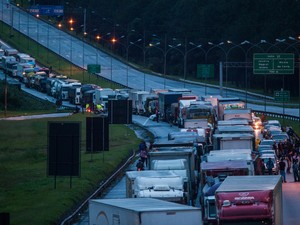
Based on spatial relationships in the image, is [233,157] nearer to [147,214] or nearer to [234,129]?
[234,129]

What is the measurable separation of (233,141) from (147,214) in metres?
28.4

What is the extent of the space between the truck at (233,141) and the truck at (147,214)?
25.7 metres

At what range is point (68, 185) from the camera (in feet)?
152

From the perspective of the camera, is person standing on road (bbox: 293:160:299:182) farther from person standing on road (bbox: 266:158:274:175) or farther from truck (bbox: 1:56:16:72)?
truck (bbox: 1:56:16:72)

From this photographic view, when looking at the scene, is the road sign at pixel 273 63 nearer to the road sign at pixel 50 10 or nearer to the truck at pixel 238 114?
the truck at pixel 238 114

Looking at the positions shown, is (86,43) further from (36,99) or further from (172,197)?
(172,197)

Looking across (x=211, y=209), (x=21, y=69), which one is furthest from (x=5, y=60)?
(x=211, y=209)

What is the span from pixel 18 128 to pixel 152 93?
4093 centimetres

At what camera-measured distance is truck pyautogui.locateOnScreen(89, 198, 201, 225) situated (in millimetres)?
24125

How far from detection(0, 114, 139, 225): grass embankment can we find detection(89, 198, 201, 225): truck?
28.7 feet

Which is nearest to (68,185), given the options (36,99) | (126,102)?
(126,102)

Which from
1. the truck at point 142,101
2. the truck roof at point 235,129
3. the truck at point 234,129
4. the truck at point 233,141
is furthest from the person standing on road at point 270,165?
the truck at point 142,101

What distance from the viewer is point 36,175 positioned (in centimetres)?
5028

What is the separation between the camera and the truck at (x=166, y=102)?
88.9 meters
